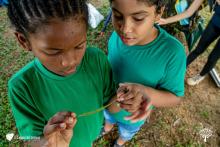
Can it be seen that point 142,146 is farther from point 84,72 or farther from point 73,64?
point 73,64

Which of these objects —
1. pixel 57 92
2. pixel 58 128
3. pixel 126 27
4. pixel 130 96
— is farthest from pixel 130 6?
pixel 58 128

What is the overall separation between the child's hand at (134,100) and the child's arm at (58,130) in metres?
0.30

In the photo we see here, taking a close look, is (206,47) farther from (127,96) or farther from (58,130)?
(58,130)

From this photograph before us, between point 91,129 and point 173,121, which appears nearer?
point 91,129

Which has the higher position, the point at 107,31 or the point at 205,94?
the point at 107,31

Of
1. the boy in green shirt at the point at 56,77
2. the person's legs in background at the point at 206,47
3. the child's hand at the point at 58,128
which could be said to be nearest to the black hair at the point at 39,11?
the boy in green shirt at the point at 56,77

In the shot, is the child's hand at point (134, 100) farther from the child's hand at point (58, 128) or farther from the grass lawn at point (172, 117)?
the grass lawn at point (172, 117)

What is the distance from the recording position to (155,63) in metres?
1.33

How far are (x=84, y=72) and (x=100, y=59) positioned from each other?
0.11m

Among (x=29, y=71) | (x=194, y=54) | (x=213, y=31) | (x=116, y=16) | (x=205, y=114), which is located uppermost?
(x=116, y=16)

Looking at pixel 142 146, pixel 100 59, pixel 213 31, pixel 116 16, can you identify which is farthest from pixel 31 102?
pixel 213 31

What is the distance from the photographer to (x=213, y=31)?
2.61 metres

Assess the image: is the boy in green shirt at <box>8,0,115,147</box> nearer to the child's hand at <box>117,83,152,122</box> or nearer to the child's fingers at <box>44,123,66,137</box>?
the child's fingers at <box>44,123,66,137</box>

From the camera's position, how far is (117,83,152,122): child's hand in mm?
1134
